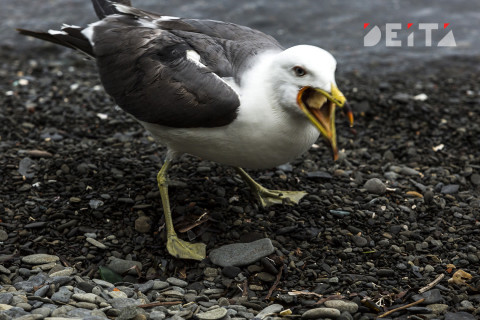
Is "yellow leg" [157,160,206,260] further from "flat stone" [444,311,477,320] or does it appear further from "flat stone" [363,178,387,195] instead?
"flat stone" [444,311,477,320]

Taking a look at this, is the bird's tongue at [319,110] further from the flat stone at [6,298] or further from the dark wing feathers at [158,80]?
the flat stone at [6,298]

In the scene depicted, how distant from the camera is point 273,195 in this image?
523cm

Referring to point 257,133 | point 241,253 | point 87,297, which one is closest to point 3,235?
point 87,297

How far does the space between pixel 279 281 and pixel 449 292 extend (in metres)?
1.11

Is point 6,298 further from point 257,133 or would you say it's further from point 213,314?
point 257,133

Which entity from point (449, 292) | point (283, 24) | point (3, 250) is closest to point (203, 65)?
point (3, 250)

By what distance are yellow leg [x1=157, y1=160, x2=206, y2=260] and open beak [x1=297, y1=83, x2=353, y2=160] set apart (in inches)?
54.8

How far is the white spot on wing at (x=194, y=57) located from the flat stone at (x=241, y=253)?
134 centimetres

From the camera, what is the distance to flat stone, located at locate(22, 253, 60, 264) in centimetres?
431

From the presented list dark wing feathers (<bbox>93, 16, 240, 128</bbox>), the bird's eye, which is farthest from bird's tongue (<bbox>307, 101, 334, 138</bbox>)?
dark wing feathers (<bbox>93, 16, 240, 128</bbox>)

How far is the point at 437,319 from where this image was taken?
3713mm

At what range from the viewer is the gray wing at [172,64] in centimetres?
419

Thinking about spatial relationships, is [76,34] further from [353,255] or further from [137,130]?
[353,255]

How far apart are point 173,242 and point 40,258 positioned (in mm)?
949
